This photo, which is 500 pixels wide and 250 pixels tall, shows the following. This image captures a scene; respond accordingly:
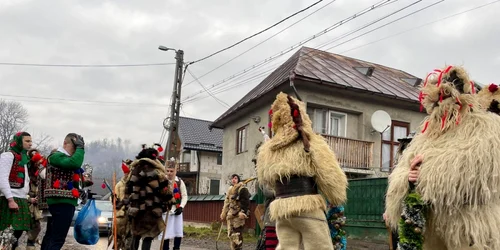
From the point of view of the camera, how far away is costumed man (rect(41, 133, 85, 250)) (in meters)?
6.18

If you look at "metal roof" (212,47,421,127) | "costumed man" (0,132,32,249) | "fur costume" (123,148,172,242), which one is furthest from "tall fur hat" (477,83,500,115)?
"metal roof" (212,47,421,127)

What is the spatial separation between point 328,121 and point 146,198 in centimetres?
1345

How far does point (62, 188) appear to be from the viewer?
20.8 ft

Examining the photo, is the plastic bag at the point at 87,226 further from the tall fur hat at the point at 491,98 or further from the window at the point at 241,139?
the window at the point at 241,139

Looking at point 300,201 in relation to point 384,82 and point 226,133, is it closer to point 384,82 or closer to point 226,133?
point 384,82

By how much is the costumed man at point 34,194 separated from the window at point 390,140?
15.4 meters

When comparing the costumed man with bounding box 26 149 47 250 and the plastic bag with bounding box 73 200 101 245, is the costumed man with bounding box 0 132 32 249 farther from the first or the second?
the plastic bag with bounding box 73 200 101 245

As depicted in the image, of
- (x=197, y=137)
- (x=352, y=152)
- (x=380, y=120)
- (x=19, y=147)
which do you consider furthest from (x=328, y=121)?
(x=197, y=137)

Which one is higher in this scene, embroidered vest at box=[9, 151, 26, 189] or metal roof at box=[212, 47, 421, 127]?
metal roof at box=[212, 47, 421, 127]

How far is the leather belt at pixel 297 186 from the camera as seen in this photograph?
506 centimetres

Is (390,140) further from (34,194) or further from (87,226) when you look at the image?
(34,194)

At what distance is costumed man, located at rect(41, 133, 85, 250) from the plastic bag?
2.72ft

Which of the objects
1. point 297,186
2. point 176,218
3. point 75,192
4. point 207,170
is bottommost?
point 176,218

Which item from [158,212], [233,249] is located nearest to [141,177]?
[158,212]
